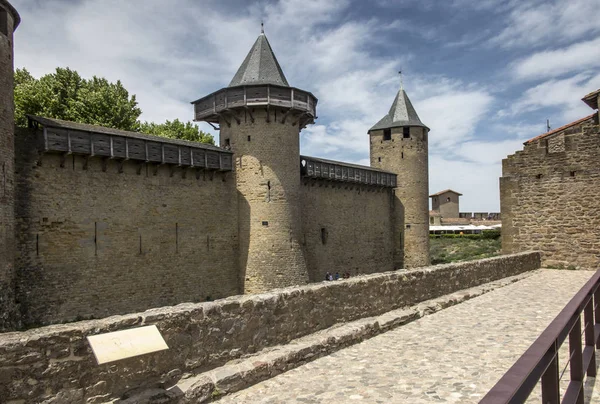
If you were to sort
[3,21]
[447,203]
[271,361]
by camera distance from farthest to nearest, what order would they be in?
[447,203] → [3,21] → [271,361]

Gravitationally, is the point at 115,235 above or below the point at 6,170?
below

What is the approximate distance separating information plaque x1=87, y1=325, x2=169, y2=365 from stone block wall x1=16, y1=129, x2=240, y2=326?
1041 centimetres

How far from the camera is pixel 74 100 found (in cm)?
2398

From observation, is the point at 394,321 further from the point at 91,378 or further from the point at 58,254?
the point at 58,254

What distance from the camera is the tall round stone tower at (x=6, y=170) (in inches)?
440

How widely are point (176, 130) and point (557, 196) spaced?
74.7 feet

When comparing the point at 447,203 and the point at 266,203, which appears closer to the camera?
the point at 266,203

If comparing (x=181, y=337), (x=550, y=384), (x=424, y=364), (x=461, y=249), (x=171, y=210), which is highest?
(x=171, y=210)

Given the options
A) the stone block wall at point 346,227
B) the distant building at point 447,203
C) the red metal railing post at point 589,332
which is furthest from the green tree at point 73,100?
the distant building at point 447,203

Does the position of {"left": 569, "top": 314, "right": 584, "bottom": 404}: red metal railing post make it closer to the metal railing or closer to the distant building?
the metal railing

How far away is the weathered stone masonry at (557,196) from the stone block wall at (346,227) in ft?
31.7

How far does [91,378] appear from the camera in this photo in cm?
382

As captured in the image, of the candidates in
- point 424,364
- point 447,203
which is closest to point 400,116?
point 424,364

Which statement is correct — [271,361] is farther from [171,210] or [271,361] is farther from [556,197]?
[171,210]
